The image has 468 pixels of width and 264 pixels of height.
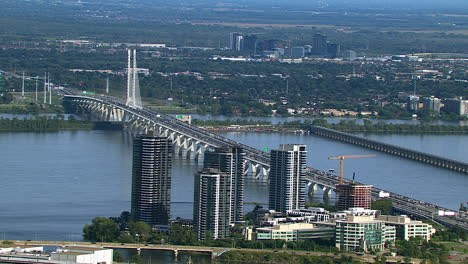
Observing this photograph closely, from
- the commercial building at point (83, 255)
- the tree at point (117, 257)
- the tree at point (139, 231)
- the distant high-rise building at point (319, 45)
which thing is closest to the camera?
the commercial building at point (83, 255)

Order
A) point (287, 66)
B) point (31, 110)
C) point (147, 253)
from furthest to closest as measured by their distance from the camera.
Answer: point (287, 66) < point (31, 110) < point (147, 253)

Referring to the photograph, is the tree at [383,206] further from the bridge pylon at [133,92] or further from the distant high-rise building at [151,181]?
the bridge pylon at [133,92]

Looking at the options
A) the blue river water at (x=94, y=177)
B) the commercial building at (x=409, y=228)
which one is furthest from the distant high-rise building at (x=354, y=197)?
the blue river water at (x=94, y=177)

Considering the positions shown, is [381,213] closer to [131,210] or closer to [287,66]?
[131,210]

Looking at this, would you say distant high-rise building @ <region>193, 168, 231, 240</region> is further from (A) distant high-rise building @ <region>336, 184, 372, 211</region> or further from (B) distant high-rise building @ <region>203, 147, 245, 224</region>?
(A) distant high-rise building @ <region>336, 184, 372, 211</region>

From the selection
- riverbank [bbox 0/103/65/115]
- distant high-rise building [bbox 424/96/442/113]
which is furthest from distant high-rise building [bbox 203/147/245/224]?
distant high-rise building [bbox 424/96/442/113]

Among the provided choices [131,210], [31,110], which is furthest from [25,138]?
[131,210]
